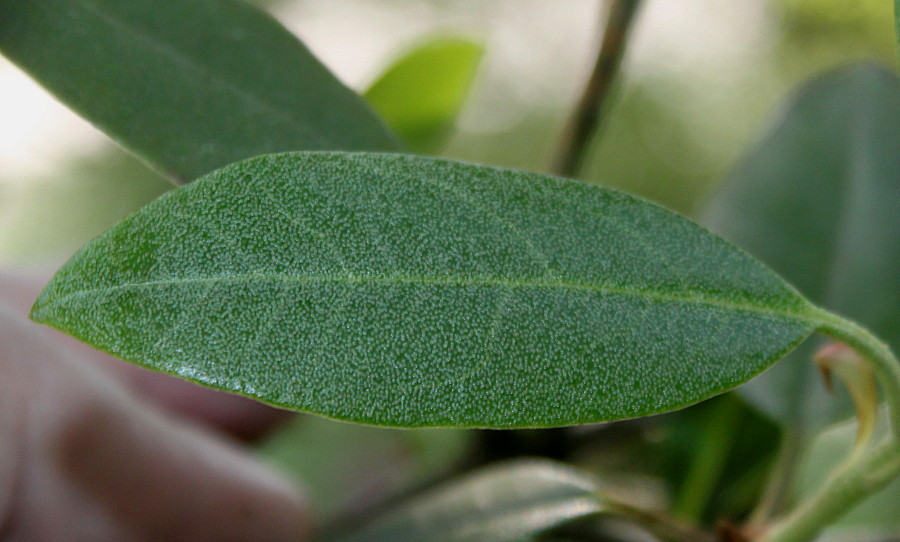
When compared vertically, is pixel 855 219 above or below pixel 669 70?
below

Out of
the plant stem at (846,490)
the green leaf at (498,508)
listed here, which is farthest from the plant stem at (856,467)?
the green leaf at (498,508)

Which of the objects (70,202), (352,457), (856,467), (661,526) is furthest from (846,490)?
(70,202)

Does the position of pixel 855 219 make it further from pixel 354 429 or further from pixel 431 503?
pixel 354 429

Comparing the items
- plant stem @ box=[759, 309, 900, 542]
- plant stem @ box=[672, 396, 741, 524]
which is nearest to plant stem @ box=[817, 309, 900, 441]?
plant stem @ box=[759, 309, 900, 542]

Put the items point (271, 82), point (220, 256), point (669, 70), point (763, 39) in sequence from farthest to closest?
point (669, 70)
point (763, 39)
point (271, 82)
point (220, 256)

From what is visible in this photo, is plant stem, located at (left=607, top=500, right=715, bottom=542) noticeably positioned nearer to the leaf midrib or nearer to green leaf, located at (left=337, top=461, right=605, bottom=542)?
green leaf, located at (left=337, top=461, right=605, bottom=542)

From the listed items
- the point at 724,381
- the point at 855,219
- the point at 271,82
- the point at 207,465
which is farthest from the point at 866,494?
the point at 207,465
